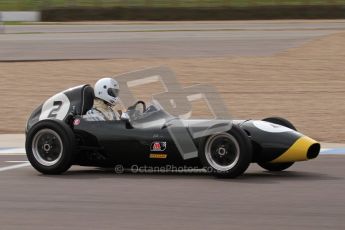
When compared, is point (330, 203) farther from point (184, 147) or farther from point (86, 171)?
point (86, 171)

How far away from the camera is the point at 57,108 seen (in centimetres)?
1078

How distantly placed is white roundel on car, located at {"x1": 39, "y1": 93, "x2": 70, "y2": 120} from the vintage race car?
0.04 feet

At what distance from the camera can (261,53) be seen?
2503 centimetres

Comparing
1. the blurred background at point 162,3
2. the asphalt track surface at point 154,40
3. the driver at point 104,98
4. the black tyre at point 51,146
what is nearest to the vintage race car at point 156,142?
the black tyre at point 51,146

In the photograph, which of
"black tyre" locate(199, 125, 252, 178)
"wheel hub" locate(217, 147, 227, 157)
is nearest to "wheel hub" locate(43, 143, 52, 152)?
"black tyre" locate(199, 125, 252, 178)

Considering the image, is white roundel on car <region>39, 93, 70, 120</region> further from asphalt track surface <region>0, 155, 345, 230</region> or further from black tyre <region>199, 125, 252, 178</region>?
black tyre <region>199, 125, 252, 178</region>

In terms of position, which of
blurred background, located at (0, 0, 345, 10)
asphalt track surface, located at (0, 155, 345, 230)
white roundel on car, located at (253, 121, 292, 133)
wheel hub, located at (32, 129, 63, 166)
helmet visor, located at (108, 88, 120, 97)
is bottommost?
asphalt track surface, located at (0, 155, 345, 230)

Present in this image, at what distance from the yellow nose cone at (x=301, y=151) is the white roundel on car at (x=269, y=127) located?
0.26 m

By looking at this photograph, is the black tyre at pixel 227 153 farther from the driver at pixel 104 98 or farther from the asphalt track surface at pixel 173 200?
the driver at pixel 104 98

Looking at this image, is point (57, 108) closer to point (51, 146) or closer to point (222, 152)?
point (51, 146)

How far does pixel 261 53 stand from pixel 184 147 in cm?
1544

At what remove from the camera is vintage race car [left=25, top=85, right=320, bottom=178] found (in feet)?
31.8

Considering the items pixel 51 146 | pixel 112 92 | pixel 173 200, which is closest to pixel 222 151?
pixel 173 200

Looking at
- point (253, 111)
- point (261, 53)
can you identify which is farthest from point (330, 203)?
point (261, 53)
